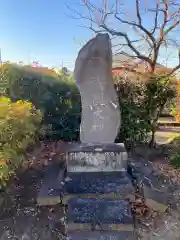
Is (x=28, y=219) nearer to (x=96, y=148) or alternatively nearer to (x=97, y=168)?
(x=97, y=168)

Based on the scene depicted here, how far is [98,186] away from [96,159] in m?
0.51

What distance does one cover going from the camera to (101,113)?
13.0 feet

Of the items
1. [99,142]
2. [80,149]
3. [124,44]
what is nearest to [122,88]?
[124,44]

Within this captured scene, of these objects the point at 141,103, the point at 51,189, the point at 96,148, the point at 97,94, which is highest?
the point at 97,94

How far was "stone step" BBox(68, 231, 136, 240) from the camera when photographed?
2623 mm

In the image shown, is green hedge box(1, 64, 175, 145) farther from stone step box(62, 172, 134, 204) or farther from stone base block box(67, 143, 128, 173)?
stone step box(62, 172, 134, 204)

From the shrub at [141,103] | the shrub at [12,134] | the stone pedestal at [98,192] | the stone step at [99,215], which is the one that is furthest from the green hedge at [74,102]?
the stone step at [99,215]

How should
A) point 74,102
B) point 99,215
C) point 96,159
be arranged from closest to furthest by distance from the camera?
point 99,215, point 96,159, point 74,102

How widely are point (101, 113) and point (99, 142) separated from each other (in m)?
0.46

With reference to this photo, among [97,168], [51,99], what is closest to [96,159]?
[97,168]

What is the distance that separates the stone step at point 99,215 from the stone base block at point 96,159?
689 millimetres

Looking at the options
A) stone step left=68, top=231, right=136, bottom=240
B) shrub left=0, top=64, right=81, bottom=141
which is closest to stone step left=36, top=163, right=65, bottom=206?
stone step left=68, top=231, right=136, bottom=240

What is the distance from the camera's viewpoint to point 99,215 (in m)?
2.77

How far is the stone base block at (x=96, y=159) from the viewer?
3617mm
